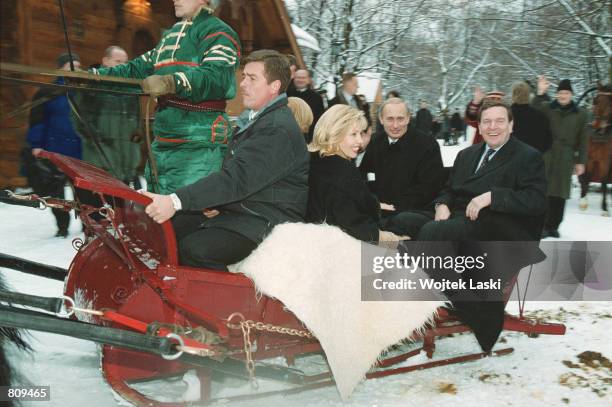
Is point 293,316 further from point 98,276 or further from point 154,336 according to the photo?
point 98,276

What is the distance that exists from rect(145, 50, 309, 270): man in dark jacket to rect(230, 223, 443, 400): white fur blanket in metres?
0.11

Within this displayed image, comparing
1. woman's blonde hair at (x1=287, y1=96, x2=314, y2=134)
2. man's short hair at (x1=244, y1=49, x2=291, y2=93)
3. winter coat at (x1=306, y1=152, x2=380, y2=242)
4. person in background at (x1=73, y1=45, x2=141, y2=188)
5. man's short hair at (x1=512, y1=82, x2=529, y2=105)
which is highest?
man's short hair at (x1=512, y1=82, x2=529, y2=105)

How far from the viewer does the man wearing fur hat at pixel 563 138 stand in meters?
6.85

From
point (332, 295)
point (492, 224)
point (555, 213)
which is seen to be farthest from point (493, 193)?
point (555, 213)

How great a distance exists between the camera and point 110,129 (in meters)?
2.80

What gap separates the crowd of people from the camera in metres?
2.54

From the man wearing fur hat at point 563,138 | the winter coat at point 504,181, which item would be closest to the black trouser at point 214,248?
the winter coat at point 504,181

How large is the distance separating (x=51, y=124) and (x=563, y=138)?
6047mm

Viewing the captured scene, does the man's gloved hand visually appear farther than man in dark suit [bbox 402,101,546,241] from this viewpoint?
No

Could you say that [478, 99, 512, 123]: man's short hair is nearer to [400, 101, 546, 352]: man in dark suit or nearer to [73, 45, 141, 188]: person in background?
[400, 101, 546, 352]: man in dark suit

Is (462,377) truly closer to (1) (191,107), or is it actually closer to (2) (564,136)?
(1) (191,107)

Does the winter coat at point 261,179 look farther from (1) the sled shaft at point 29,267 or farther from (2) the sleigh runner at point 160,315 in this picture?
(1) the sled shaft at point 29,267

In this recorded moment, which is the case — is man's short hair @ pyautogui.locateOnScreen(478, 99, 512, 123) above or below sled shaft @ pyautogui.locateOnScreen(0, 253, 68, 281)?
above

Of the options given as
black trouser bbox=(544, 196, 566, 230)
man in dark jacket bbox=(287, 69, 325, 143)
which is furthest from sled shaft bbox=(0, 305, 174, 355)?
black trouser bbox=(544, 196, 566, 230)
